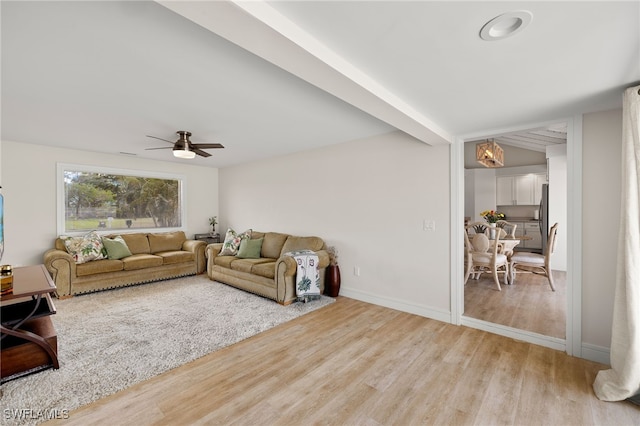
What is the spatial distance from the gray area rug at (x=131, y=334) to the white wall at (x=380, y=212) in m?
0.92

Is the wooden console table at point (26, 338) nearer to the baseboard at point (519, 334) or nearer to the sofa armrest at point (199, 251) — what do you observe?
the sofa armrest at point (199, 251)

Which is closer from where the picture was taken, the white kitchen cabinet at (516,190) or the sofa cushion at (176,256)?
the sofa cushion at (176,256)

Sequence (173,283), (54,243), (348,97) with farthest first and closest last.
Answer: (173,283), (54,243), (348,97)

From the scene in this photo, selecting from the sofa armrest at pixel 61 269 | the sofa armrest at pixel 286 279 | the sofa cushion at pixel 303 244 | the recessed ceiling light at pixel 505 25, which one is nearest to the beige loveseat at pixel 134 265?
the sofa armrest at pixel 61 269

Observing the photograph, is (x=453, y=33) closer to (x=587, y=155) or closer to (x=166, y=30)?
(x=166, y=30)

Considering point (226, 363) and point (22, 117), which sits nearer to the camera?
point (226, 363)

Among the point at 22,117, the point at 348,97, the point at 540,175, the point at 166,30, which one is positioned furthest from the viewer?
the point at 540,175

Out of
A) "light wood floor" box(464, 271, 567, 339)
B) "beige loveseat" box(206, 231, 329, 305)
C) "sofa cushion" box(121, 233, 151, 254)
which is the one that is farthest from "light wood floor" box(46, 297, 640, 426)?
"sofa cushion" box(121, 233, 151, 254)

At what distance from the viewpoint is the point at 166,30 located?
5.33 feet

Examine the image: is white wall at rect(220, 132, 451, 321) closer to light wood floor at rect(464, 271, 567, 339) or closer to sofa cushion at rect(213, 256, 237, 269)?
light wood floor at rect(464, 271, 567, 339)

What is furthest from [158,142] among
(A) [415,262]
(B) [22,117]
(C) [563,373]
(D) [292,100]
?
(C) [563,373]

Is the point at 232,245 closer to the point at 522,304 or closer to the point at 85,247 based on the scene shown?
the point at 85,247

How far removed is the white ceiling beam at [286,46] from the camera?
1.19 meters

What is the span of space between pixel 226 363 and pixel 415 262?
8.17ft
